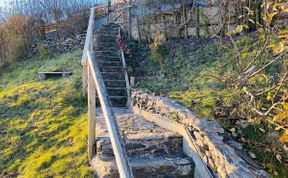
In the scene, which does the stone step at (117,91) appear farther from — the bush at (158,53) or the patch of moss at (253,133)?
the patch of moss at (253,133)

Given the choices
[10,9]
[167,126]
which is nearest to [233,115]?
[167,126]

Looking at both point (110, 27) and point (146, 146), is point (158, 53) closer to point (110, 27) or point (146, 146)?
point (110, 27)

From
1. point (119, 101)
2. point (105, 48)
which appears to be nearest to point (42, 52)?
point (105, 48)

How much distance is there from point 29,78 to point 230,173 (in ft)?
26.1

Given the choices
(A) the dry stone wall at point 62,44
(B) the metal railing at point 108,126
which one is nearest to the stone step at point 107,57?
(B) the metal railing at point 108,126

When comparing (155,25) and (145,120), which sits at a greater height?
(155,25)

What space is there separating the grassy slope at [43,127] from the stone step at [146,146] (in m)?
0.49

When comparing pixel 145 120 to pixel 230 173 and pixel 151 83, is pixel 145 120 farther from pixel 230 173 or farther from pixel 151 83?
pixel 230 173

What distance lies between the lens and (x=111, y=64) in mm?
8125

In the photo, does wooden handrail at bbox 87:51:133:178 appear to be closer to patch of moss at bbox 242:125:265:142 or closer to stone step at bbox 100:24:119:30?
patch of moss at bbox 242:125:265:142

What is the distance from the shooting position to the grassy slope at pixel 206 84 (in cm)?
369

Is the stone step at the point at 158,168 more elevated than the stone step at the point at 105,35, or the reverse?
the stone step at the point at 105,35

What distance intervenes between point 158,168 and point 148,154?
37 centimetres

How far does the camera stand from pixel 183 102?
198 inches
